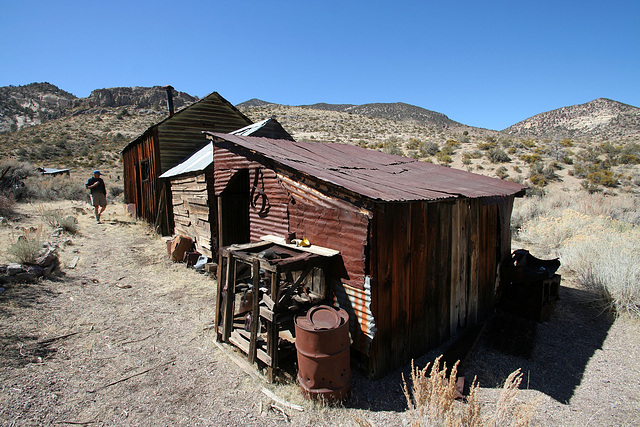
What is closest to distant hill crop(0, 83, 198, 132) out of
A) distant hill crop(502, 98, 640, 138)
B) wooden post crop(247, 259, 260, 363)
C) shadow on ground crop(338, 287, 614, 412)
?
distant hill crop(502, 98, 640, 138)

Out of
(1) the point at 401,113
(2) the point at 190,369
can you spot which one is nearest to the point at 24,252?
(2) the point at 190,369

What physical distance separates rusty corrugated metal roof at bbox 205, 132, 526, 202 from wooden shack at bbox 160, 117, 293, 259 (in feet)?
7.36

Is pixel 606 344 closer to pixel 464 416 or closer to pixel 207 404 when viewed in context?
pixel 464 416

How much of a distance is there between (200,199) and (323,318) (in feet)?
21.6

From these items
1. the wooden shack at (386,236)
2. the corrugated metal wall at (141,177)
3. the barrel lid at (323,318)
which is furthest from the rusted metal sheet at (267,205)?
the corrugated metal wall at (141,177)

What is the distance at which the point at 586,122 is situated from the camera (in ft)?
149

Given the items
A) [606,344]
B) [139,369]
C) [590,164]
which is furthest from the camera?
[590,164]

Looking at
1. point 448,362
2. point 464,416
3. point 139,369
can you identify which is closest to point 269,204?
point 139,369

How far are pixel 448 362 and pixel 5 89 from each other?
95818 millimetres

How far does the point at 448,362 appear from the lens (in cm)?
468

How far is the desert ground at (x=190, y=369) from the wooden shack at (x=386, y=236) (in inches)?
19.5

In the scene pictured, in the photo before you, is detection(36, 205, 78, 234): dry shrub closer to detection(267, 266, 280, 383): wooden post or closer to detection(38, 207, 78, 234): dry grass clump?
detection(38, 207, 78, 234): dry grass clump

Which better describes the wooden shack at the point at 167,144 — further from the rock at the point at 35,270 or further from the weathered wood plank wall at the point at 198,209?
the rock at the point at 35,270

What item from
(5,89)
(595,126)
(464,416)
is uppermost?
(5,89)
